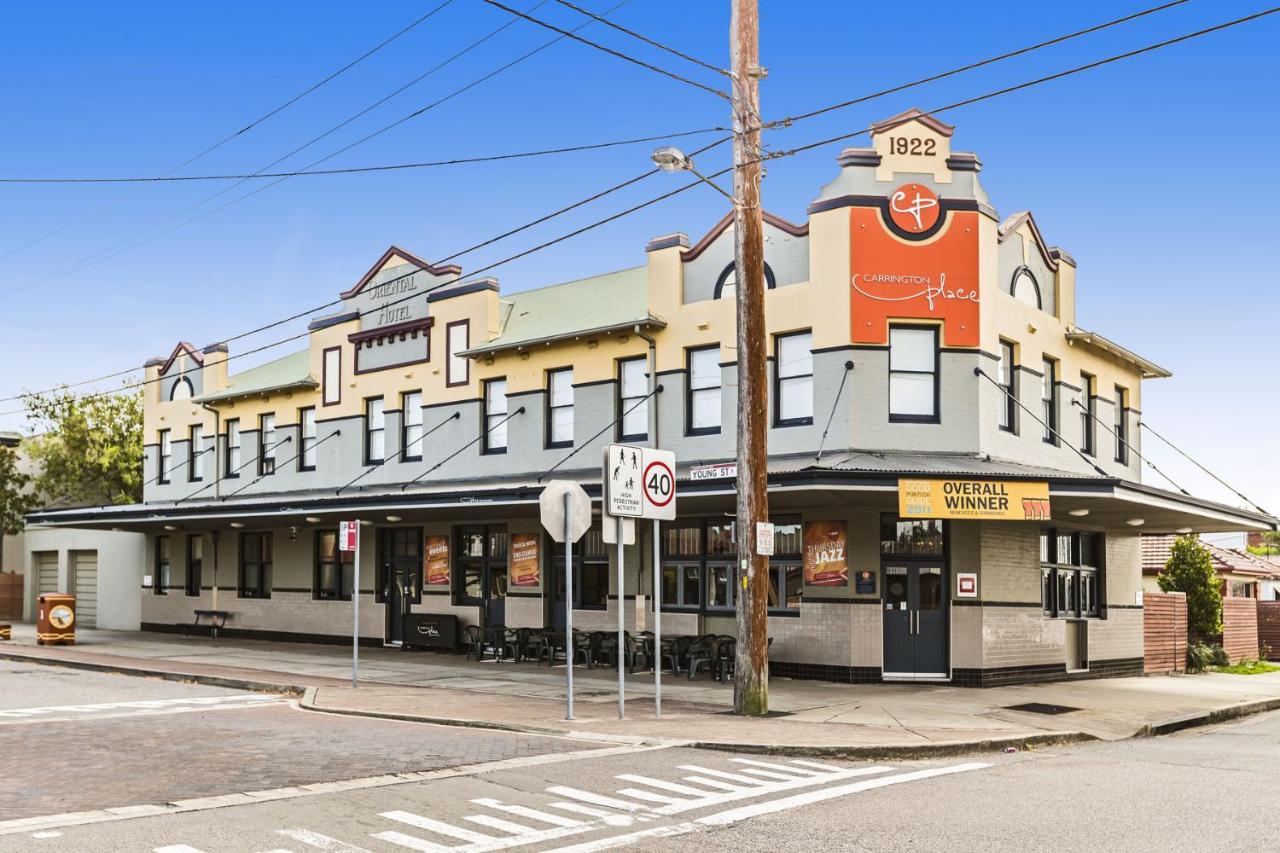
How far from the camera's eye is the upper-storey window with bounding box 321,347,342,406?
30.8m

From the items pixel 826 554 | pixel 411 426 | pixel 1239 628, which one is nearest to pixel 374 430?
pixel 411 426

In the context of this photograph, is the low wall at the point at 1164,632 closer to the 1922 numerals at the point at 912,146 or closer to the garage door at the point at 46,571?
the 1922 numerals at the point at 912,146

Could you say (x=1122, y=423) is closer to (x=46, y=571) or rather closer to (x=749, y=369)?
(x=749, y=369)

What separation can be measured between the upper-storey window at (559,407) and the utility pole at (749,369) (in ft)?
33.3

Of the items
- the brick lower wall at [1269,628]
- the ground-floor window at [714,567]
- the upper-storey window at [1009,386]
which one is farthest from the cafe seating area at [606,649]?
the brick lower wall at [1269,628]

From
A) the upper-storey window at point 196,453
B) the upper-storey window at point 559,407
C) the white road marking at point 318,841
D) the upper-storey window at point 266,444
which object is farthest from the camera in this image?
the upper-storey window at point 196,453

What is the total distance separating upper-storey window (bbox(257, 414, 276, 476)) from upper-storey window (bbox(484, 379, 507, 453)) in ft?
28.3

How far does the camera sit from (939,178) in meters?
21.0

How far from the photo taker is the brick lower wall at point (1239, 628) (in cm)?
2931

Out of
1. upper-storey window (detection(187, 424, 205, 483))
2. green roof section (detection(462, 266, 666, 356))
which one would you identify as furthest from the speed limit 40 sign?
upper-storey window (detection(187, 424, 205, 483))

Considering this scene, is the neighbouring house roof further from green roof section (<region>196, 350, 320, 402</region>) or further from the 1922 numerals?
green roof section (<region>196, 350, 320, 402</region>)

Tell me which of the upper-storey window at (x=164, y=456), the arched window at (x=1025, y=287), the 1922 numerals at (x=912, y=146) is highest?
the 1922 numerals at (x=912, y=146)

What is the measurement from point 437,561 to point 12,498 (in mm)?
22282

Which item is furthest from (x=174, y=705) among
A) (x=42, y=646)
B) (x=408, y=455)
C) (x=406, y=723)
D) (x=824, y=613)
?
(x=42, y=646)
